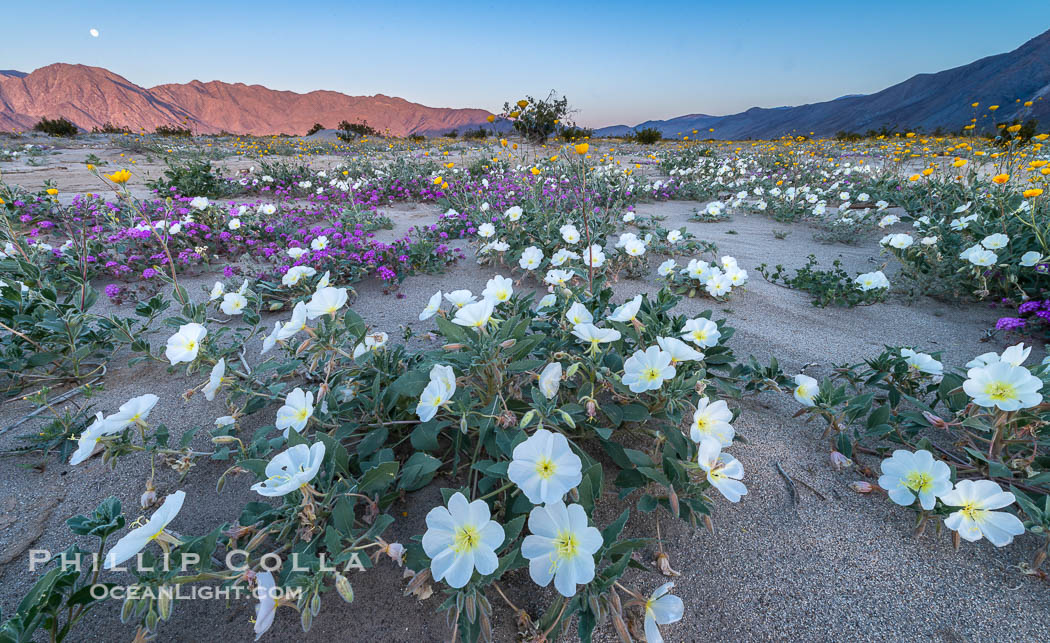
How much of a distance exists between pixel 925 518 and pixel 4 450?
3226 mm

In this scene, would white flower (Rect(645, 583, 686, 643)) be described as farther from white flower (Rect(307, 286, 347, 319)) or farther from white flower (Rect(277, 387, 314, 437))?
white flower (Rect(307, 286, 347, 319))

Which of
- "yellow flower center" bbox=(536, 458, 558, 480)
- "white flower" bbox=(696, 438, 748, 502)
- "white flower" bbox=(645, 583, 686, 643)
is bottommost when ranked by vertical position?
"white flower" bbox=(645, 583, 686, 643)

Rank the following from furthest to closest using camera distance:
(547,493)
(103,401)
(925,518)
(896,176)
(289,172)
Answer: (289,172)
(896,176)
(103,401)
(925,518)
(547,493)

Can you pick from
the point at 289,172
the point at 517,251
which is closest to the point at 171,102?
the point at 289,172

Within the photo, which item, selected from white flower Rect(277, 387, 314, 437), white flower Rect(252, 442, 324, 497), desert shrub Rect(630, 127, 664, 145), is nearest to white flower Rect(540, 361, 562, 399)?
white flower Rect(252, 442, 324, 497)

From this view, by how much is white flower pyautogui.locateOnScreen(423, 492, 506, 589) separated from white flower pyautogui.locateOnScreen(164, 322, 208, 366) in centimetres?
128

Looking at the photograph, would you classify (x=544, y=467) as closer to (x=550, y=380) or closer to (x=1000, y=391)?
(x=550, y=380)

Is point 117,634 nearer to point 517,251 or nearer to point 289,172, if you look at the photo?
point 517,251

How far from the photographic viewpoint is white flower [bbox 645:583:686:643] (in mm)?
943

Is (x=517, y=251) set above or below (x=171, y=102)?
below

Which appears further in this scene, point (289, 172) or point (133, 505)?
point (289, 172)

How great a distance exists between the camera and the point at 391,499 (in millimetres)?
1266

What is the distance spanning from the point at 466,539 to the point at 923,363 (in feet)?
6.09

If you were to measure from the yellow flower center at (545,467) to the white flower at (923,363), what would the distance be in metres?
1.63
